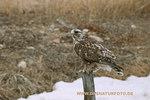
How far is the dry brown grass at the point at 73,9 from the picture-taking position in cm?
905

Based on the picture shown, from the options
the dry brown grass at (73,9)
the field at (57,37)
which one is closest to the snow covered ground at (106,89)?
the field at (57,37)

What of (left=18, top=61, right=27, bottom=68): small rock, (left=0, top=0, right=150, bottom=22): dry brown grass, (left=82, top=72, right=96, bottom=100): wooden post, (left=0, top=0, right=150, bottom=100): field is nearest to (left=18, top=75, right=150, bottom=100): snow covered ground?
(left=0, top=0, right=150, bottom=100): field

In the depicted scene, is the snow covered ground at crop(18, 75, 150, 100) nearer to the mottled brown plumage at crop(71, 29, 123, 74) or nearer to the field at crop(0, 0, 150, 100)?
the field at crop(0, 0, 150, 100)

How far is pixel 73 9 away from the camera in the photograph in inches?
360

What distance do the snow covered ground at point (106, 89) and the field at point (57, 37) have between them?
0.13 meters

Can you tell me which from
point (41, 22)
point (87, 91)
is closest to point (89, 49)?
point (87, 91)

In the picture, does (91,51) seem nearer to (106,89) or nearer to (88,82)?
(88,82)

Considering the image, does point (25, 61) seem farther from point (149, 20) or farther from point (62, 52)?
point (149, 20)

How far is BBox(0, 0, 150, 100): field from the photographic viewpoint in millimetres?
5957

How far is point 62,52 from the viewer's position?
23.1 ft

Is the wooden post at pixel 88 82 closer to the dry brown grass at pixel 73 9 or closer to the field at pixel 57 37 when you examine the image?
the field at pixel 57 37

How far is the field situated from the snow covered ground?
0.13 meters

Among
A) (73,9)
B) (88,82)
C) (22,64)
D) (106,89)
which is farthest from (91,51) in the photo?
(73,9)

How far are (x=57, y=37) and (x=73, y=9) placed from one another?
1730 millimetres
